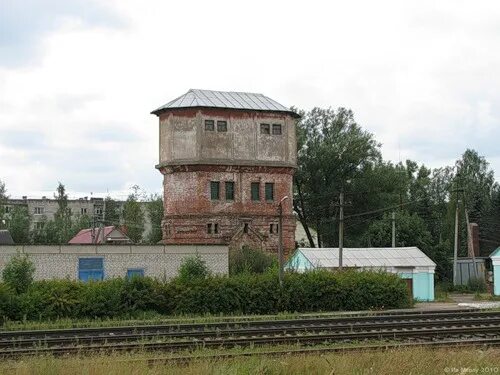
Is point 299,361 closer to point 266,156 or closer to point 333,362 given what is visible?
point 333,362

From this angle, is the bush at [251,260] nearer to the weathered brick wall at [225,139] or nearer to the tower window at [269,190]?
the tower window at [269,190]

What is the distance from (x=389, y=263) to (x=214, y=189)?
12.0m

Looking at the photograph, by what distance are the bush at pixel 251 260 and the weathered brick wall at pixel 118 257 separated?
87.2 inches

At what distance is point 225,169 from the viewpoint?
164 ft

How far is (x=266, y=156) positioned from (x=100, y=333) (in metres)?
30.5

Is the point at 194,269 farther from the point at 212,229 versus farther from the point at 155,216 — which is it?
the point at 155,216

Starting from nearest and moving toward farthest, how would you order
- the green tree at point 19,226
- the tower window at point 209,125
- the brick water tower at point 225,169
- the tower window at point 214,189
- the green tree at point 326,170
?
1. the brick water tower at point 225,169
2. the tower window at point 209,125
3. the tower window at point 214,189
4. the green tree at point 326,170
5. the green tree at point 19,226

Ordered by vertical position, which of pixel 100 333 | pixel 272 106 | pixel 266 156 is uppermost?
pixel 272 106

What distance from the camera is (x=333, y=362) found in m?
12.8

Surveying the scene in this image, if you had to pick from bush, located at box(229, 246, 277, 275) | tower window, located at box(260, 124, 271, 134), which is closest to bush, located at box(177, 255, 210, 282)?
bush, located at box(229, 246, 277, 275)

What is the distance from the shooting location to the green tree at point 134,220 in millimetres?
91562

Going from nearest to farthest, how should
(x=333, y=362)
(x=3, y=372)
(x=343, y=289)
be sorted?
(x=3, y=372) < (x=333, y=362) < (x=343, y=289)

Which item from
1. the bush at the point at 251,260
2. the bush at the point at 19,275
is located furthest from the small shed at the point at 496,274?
the bush at the point at 19,275

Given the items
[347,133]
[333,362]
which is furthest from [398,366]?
[347,133]
